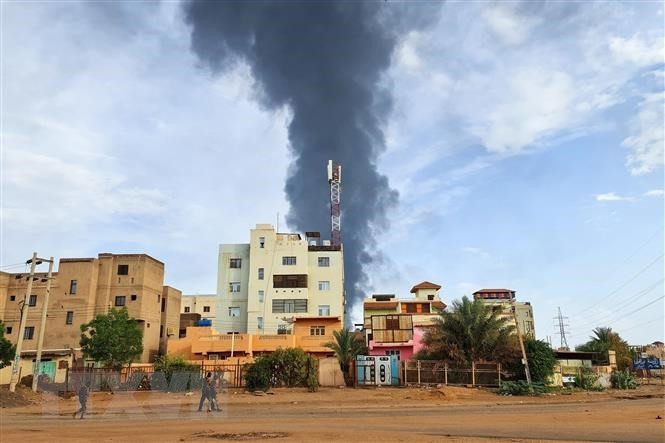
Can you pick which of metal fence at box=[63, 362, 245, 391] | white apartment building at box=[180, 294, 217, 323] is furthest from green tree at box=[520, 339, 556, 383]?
white apartment building at box=[180, 294, 217, 323]

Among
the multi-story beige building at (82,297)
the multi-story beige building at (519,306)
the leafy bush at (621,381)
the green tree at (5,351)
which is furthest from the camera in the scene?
the multi-story beige building at (519,306)

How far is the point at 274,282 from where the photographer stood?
236 ft

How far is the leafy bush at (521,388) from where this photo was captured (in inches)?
1314

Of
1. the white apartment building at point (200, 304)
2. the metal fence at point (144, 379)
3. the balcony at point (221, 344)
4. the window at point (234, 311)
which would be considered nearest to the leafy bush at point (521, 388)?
the metal fence at point (144, 379)

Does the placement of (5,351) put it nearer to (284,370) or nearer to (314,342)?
(284,370)

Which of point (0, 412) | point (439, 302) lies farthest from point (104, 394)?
point (439, 302)

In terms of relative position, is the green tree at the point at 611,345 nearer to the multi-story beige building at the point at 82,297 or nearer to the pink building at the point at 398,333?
the pink building at the point at 398,333

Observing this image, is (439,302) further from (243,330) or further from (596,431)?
(596,431)

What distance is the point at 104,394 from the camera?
36844 millimetres

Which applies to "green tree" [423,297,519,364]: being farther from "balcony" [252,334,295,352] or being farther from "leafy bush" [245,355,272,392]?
"balcony" [252,334,295,352]

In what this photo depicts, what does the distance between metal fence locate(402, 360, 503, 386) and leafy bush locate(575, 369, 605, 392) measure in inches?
254

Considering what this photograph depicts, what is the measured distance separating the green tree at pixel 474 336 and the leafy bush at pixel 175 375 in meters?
16.7

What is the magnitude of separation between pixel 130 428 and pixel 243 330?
54.0 meters

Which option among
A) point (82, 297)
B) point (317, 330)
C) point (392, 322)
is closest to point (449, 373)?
point (392, 322)
